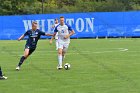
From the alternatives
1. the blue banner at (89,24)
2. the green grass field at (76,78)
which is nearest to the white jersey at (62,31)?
the green grass field at (76,78)

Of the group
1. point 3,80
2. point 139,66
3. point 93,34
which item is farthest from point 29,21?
point 3,80

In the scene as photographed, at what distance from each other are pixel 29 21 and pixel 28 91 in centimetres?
3852

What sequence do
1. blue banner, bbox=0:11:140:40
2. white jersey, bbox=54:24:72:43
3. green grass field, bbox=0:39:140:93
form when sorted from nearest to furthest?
green grass field, bbox=0:39:140:93
white jersey, bbox=54:24:72:43
blue banner, bbox=0:11:140:40

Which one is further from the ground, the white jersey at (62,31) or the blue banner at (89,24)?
the white jersey at (62,31)

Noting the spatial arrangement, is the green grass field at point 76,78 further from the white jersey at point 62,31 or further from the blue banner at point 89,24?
the blue banner at point 89,24

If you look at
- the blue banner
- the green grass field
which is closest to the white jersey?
the green grass field

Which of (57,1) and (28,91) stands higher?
(28,91)

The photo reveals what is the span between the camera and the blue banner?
157 ft

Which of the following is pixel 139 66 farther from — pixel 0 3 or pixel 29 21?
pixel 0 3

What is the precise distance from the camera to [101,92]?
1198 cm

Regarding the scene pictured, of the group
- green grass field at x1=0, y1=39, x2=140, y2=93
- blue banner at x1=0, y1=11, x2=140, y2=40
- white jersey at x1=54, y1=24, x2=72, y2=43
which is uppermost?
white jersey at x1=54, y1=24, x2=72, y2=43

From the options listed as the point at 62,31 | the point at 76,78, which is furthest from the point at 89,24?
the point at 76,78

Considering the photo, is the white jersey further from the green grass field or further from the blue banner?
the blue banner

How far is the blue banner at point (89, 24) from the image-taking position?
4778cm
